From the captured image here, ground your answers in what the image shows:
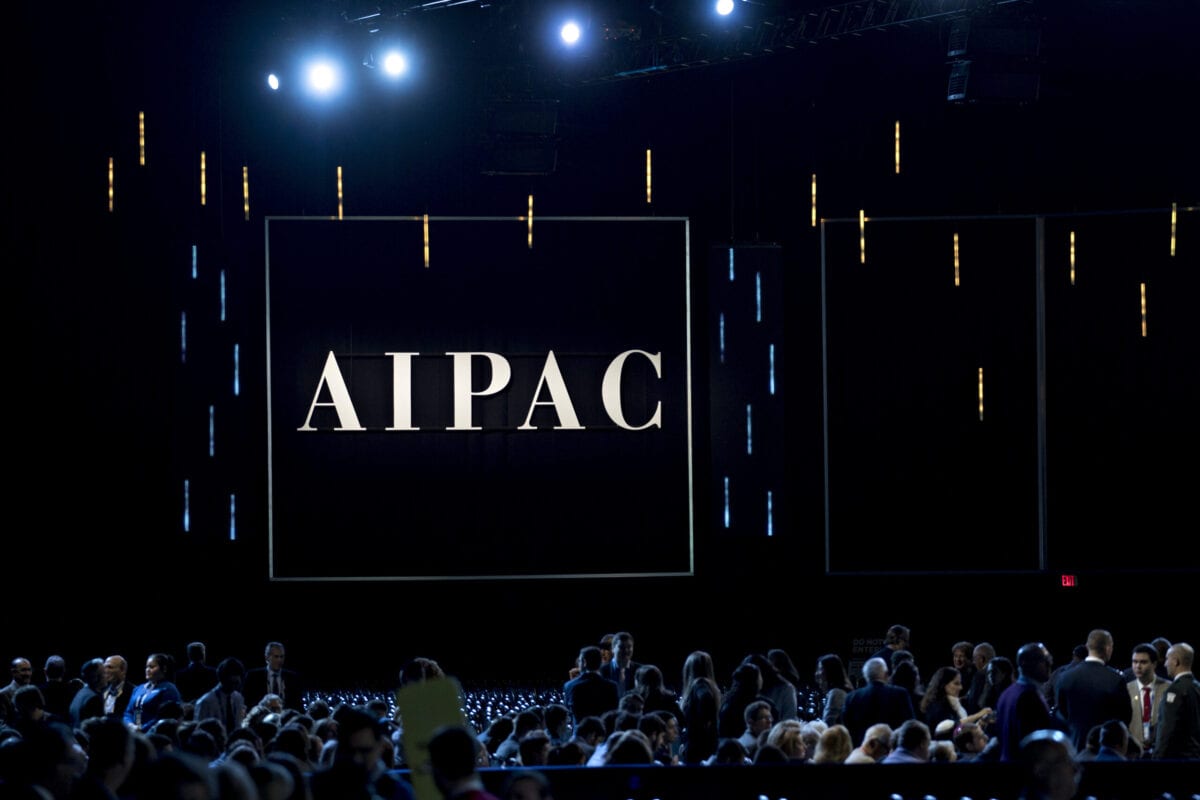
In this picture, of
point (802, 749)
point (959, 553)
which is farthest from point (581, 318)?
point (802, 749)

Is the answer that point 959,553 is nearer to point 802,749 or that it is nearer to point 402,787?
point 802,749

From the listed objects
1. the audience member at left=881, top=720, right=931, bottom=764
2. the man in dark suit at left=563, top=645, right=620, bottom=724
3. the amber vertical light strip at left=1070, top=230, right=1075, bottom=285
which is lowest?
the man in dark suit at left=563, top=645, right=620, bottom=724

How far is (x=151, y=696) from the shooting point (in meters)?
7.96

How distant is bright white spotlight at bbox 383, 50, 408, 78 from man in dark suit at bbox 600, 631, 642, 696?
4063mm

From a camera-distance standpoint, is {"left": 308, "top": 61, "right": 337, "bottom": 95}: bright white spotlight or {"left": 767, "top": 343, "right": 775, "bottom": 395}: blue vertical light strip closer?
{"left": 308, "top": 61, "right": 337, "bottom": 95}: bright white spotlight

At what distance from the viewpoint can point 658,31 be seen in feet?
34.4

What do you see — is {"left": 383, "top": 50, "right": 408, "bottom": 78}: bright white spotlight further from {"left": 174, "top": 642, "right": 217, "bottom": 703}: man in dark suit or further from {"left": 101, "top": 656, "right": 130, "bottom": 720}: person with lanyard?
{"left": 101, "top": 656, "right": 130, "bottom": 720}: person with lanyard

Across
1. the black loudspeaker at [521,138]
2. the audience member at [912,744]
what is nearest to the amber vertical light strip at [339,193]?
the black loudspeaker at [521,138]

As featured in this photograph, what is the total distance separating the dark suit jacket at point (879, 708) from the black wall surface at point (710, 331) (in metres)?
5.34

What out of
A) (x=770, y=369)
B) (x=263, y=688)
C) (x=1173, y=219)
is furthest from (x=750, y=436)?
(x=263, y=688)

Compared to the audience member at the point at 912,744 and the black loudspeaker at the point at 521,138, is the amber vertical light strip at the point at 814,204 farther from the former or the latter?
the audience member at the point at 912,744

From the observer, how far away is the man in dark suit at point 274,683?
347 inches

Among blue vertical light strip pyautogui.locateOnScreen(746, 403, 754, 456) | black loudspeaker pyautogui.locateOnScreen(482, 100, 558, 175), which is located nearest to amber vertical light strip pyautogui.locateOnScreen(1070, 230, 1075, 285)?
blue vertical light strip pyautogui.locateOnScreen(746, 403, 754, 456)

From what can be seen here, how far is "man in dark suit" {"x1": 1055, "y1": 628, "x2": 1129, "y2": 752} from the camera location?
23.8 feet
